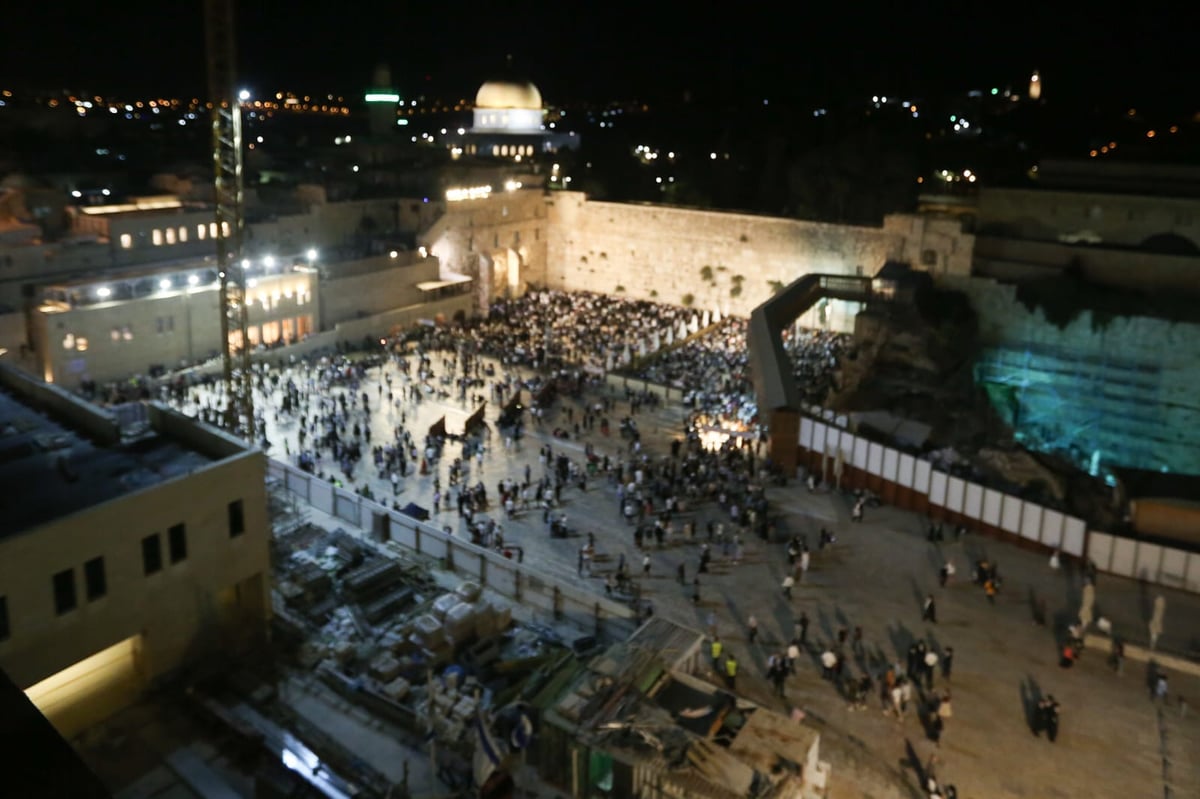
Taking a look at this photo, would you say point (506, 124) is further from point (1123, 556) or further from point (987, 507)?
point (1123, 556)

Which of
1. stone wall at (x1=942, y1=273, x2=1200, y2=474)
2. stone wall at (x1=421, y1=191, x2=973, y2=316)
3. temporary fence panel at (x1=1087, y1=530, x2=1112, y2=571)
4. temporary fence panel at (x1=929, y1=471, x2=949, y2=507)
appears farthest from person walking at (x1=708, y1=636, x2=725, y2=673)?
stone wall at (x1=421, y1=191, x2=973, y2=316)

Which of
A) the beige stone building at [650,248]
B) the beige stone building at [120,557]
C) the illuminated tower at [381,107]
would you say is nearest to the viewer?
the beige stone building at [120,557]

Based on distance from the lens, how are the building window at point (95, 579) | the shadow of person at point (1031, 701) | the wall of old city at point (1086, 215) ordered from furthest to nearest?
1. the wall of old city at point (1086, 215)
2. the shadow of person at point (1031, 701)
3. the building window at point (95, 579)

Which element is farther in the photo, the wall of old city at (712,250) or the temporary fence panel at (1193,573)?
the wall of old city at (712,250)

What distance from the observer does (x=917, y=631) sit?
59.4 feet

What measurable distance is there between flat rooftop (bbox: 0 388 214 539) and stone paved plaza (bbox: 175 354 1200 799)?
761cm

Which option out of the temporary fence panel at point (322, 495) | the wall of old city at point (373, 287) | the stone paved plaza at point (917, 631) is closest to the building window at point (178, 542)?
the temporary fence panel at point (322, 495)

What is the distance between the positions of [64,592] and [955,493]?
18.2m

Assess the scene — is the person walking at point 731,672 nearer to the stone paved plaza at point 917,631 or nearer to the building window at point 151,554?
the stone paved plaza at point 917,631

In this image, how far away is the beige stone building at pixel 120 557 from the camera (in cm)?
1255

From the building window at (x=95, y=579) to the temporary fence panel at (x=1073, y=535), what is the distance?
18.4 m

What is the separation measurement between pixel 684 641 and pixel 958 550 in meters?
9.63

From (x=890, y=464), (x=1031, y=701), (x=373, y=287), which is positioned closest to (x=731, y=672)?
(x=1031, y=701)

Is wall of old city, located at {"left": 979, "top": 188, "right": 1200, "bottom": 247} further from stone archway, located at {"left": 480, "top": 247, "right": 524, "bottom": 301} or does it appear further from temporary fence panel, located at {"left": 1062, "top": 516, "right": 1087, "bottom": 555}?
stone archway, located at {"left": 480, "top": 247, "right": 524, "bottom": 301}
